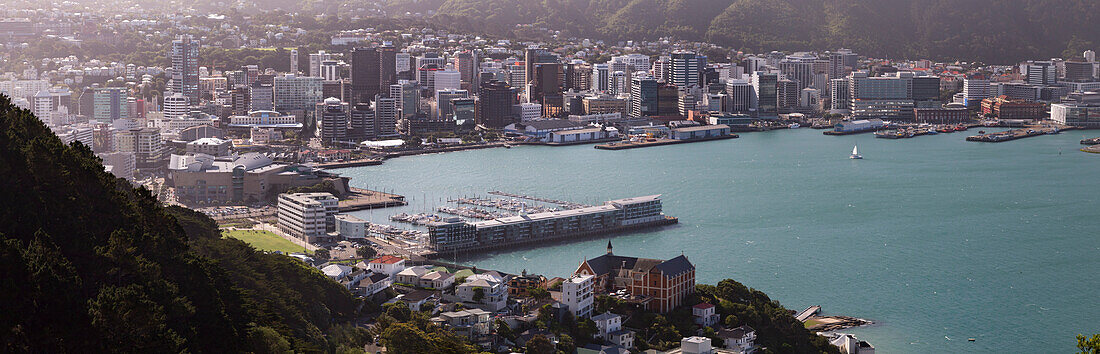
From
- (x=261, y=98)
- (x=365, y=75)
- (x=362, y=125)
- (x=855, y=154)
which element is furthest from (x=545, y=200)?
(x=365, y=75)

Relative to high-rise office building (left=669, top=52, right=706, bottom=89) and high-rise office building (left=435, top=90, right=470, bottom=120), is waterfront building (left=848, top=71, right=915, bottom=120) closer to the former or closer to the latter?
high-rise office building (left=669, top=52, right=706, bottom=89)

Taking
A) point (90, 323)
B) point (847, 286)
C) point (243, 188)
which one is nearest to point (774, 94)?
point (243, 188)

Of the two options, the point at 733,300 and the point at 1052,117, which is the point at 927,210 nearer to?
the point at 733,300

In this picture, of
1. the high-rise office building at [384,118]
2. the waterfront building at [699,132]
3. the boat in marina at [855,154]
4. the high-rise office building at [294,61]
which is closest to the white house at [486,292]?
the boat in marina at [855,154]

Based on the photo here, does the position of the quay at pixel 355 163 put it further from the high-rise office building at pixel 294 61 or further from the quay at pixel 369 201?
the high-rise office building at pixel 294 61

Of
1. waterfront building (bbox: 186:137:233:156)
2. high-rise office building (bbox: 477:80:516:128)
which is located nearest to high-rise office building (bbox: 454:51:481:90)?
high-rise office building (bbox: 477:80:516:128)

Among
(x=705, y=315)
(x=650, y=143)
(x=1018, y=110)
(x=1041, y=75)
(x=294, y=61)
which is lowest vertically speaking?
(x=705, y=315)

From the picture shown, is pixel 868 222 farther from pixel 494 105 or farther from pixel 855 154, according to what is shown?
pixel 494 105
